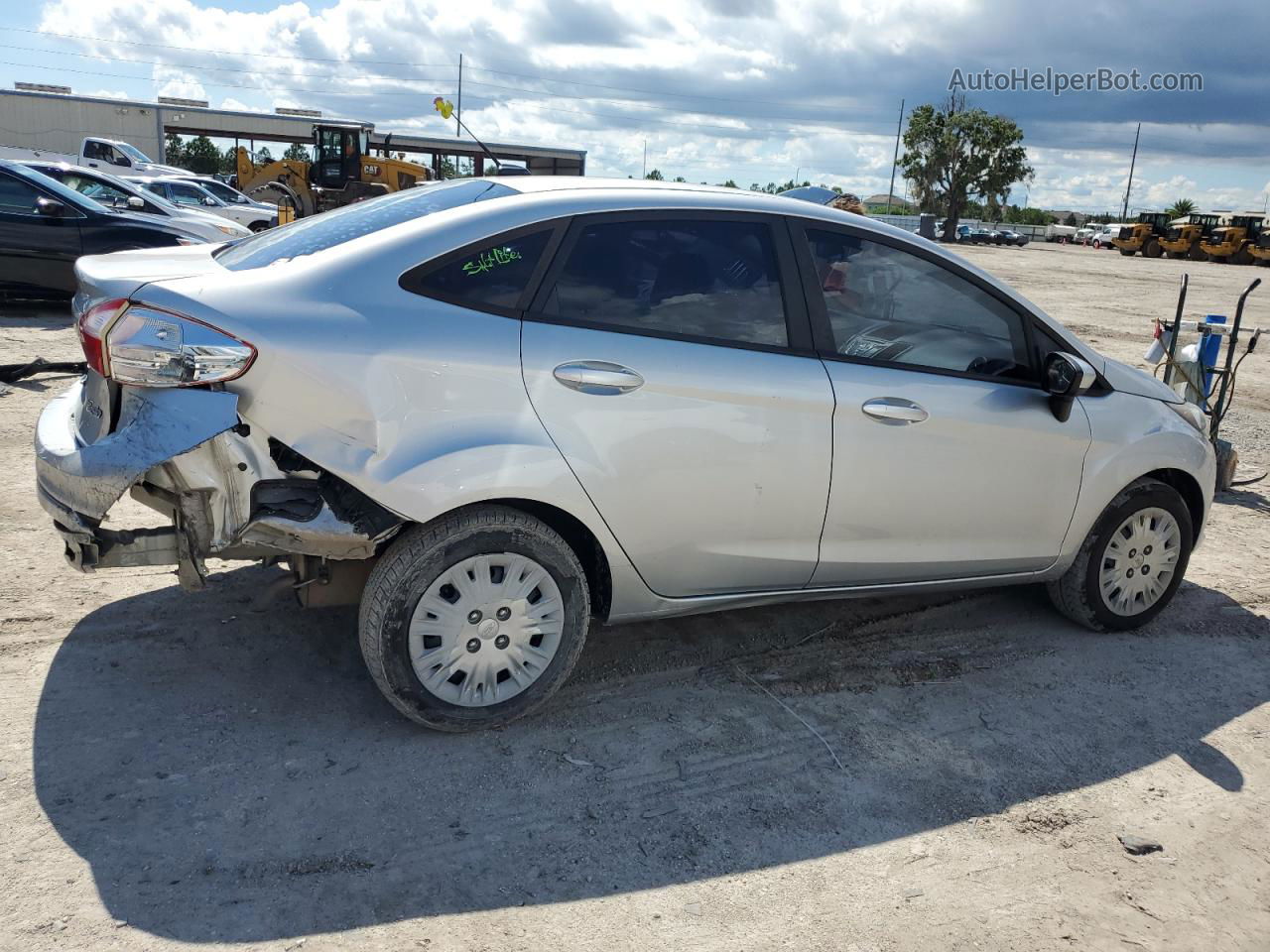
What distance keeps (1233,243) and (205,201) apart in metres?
44.6

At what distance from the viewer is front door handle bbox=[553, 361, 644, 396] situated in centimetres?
332

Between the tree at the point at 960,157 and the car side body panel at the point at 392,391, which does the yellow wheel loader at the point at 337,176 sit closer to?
the car side body panel at the point at 392,391

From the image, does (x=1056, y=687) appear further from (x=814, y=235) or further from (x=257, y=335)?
(x=257, y=335)

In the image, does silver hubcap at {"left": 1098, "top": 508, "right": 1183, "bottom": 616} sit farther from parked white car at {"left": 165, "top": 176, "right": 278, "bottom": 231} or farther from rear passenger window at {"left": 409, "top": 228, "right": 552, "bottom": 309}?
parked white car at {"left": 165, "top": 176, "right": 278, "bottom": 231}

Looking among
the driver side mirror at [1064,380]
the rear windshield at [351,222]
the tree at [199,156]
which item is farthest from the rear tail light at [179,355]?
the tree at [199,156]

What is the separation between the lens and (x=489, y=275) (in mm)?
3322

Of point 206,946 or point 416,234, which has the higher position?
point 416,234

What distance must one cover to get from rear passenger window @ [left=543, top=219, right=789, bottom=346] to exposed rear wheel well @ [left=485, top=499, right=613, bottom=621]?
636 mm

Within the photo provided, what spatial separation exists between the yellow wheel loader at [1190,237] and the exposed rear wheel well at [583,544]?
54.6 meters

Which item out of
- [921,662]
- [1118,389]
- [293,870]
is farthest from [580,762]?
[1118,389]

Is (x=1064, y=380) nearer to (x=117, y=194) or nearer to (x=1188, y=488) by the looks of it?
(x=1188, y=488)

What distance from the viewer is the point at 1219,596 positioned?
5.31 meters

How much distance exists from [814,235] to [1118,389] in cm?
165

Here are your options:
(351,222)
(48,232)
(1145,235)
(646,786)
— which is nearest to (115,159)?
(48,232)
